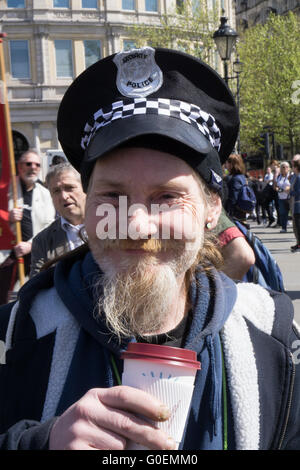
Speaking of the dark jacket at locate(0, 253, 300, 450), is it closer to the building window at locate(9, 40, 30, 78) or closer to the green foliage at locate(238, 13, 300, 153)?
the green foliage at locate(238, 13, 300, 153)

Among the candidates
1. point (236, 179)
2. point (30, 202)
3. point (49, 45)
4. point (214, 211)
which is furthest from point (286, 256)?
point (49, 45)

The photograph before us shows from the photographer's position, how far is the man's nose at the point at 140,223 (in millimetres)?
1251

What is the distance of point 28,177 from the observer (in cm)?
567

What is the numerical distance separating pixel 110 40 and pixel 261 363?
36347mm

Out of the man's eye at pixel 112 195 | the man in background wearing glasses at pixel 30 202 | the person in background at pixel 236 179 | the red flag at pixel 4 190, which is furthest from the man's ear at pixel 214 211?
the person in background at pixel 236 179

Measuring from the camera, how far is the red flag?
3.79 meters

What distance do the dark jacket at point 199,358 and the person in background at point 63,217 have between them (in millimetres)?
2807

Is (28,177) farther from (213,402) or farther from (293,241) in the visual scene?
(293,241)

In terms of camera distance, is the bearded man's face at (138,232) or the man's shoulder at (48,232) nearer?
the bearded man's face at (138,232)

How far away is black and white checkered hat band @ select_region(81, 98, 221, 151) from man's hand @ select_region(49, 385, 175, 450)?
25.1 inches

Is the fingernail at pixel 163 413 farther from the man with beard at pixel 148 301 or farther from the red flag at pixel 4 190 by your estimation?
the red flag at pixel 4 190

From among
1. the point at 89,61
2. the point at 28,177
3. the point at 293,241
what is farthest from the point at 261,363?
the point at 89,61

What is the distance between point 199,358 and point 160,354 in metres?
0.34

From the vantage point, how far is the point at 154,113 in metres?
1.32
